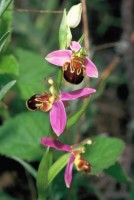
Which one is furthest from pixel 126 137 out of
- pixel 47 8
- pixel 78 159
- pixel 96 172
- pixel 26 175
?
pixel 78 159

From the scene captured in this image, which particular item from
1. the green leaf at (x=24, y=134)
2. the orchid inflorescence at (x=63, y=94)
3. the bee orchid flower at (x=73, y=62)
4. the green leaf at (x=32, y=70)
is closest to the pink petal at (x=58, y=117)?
the orchid inflorescence at (x=63, y=94)

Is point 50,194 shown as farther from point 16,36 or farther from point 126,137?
point 16,36

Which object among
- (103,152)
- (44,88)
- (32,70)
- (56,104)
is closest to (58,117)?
(56,104)

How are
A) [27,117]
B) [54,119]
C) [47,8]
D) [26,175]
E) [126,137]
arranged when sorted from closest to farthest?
[54,119]
[27,117]
[26,175]
[126,137]
[47,8]

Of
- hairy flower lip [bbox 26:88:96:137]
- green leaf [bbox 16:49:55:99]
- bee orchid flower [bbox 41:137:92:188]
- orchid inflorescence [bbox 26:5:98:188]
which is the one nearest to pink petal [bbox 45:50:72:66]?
orchid inflorescence [bbox 26:5:98:188]

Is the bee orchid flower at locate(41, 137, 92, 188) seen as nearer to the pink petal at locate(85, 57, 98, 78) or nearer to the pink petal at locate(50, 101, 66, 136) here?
the pink petal at locate(50, 101, 66, 136)

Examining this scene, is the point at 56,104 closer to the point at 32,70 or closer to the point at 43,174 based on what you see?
the point at 43,174

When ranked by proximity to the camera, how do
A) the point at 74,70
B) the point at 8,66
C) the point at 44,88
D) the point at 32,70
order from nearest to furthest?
1. the point at 74,70
2. the point at 8,66
3. the point at 44,88
4. the point at 32,70

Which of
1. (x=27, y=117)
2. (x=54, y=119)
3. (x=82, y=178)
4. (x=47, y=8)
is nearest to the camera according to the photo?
(x=54, y=119)
